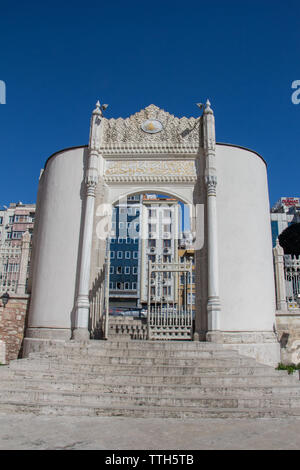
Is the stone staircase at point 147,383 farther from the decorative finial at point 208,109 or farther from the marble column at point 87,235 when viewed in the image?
the decorative finial at point 208,109

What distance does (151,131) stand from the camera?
1114 centimetres

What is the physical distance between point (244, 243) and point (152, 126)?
4.63 meters

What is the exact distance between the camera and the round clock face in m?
11.1

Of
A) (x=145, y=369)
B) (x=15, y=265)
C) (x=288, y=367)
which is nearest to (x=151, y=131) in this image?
(x=15, y=265)

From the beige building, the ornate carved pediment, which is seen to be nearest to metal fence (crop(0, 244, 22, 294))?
the beige building

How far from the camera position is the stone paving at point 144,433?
405 centimetres

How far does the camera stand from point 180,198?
10648mm

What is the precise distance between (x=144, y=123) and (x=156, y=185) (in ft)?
6.89

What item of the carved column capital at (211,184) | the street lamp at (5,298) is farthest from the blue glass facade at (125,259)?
the carved column capital at (211,184)

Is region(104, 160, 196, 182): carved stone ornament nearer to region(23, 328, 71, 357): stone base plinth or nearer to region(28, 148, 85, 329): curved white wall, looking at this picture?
region(28, 148, 85, 329): curved white wall

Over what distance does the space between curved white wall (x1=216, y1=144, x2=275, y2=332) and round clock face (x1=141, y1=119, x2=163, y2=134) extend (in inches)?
78.9

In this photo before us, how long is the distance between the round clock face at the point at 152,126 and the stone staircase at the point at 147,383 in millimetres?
6560
